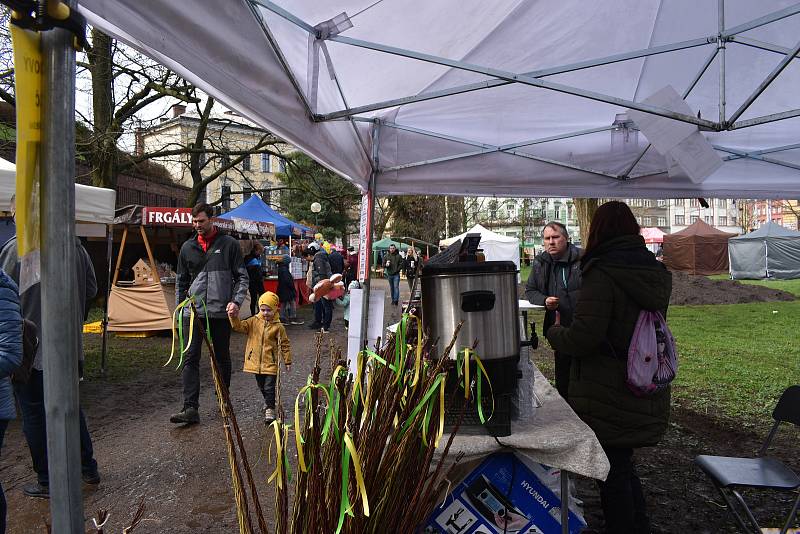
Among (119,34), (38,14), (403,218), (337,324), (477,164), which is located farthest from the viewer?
(403,218)

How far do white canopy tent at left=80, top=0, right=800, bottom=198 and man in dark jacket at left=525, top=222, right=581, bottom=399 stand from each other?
749mm

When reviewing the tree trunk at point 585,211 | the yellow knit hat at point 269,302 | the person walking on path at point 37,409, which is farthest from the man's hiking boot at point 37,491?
the tree trunk at point 585,211

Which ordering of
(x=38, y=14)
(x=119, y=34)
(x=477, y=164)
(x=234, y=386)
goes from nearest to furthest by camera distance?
(x=38, y=14) → (x=119, y=34) → (x=477, y=164) → (x=234, y=386)

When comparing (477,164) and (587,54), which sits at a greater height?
(587,54)

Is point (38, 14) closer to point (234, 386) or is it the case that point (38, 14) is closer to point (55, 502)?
point (55, 502)

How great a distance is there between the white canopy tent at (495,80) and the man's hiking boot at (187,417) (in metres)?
2.77

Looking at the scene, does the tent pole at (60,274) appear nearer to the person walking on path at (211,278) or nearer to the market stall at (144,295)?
the person walking on path at (211,278)

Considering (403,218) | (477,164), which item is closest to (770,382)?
(477,164)

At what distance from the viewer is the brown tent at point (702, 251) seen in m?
33.1

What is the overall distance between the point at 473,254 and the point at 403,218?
38876 mm

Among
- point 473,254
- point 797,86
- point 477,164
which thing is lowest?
point 473,254

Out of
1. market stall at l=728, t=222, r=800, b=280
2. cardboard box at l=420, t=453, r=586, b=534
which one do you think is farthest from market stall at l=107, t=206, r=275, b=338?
market stall at l=728, t=222, r=800, b=280

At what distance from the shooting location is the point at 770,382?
23.3 ft

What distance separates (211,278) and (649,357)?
371 cm
